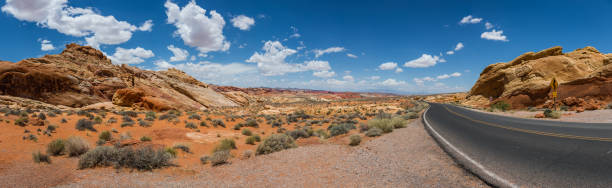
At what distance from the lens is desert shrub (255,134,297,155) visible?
7.51 m

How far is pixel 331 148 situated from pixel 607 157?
5.90m

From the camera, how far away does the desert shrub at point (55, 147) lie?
6.57m

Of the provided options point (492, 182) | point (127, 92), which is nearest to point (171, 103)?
point (127, 92)

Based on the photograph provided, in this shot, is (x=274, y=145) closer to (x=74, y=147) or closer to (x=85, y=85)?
(x=74, y=147)

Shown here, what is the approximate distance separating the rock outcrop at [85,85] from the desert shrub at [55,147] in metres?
21.6

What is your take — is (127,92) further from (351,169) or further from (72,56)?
(351,169)

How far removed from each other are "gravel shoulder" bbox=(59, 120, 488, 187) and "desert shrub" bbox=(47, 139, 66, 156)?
8.28 ft

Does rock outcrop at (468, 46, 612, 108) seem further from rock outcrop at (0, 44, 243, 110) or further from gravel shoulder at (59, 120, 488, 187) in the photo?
rock outcrop at (0, 44, 243, 110)

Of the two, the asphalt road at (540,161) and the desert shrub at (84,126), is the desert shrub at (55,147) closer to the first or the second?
the desert shrub at (84,126)

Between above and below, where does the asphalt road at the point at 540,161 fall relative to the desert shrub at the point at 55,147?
above

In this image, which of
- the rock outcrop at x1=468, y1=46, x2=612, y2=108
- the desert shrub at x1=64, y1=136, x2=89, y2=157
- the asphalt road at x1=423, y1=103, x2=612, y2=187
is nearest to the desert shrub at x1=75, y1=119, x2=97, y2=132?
the desert shrub at x1=64, y1=136, x2=89, y2=157

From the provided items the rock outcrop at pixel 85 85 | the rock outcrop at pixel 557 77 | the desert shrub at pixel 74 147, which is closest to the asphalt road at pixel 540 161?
the desert shrub at pixel 74 147

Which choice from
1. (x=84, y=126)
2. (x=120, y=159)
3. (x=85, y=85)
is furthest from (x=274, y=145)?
(x=85, y=85)

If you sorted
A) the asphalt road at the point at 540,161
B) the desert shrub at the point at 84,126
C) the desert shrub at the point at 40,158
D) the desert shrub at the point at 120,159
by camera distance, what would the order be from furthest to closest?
the desert shrub at the point at 84,126, the desert shrub at the point at 40,158, the desert shrub at the point at 120,159, the asphalt road at the point at 540,161
